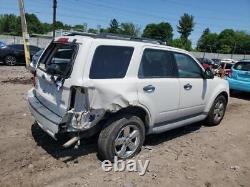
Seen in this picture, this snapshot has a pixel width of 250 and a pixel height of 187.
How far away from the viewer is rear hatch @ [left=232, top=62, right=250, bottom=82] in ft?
37.1

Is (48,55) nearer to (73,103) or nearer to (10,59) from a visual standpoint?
(73,103)

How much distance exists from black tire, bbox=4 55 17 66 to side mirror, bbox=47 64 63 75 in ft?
49.1

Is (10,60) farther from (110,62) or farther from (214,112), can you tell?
(110,62)

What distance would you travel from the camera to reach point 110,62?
184 inches

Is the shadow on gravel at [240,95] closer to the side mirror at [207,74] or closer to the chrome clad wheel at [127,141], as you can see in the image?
the side mirror at [207,74]

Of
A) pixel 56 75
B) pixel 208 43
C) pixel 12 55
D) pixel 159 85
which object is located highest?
pixel 56 75

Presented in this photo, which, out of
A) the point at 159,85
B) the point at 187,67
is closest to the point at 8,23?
the point at 187,67

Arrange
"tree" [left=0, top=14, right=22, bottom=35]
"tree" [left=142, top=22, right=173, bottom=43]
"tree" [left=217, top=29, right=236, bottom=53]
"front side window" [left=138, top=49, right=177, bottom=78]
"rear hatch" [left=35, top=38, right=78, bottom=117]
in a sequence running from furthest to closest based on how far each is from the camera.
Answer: "tree" [left=142, top=22, right=173, bottom=43] → "tree" [left=0, top=14, right=22, bottom=35] → "tree" [left=217, top=29, right=236, bottom=53] → "front side window" [left=138, top=49, right=177, bottom=78] → "rear hatch" [left=35, top=38, right=78, bottom=117]

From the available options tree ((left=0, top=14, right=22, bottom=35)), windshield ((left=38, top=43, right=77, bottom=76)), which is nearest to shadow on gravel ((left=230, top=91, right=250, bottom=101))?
windshield ((left=38, top=43, right=77, bottom=76))

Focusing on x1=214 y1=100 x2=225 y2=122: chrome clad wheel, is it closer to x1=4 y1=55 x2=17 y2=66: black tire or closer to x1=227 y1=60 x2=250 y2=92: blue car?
x1=227 y1=60 x2=250 y2=92: blue car

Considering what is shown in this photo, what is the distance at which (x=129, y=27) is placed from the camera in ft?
384

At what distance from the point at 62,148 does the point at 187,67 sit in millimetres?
2753

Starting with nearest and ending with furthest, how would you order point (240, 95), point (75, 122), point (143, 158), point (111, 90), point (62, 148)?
1. point (75, 122)
2. point (111, 90)
3. point (143, 158)
4. point (62, 148)
5. point (240, 95)

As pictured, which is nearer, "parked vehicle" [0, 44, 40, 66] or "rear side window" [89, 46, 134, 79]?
"rear side window" [89, 46, 134, 79]
